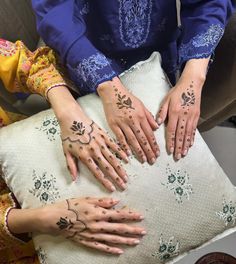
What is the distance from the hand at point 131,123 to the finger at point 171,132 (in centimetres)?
2

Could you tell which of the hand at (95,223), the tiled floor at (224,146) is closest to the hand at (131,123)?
the hand at (95,223)

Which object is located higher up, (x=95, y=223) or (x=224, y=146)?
(x=95, y=223)

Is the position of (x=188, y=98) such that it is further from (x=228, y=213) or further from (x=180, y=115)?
(x=228, y=213)

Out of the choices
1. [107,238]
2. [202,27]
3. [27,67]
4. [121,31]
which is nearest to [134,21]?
[121,31]

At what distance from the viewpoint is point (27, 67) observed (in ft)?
3.04

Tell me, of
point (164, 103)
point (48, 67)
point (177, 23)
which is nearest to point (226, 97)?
point (177, 23)

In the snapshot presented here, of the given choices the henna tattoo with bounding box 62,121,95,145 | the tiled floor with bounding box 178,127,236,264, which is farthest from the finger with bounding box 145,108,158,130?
the tiled floor with bounding box 178,127,236,264

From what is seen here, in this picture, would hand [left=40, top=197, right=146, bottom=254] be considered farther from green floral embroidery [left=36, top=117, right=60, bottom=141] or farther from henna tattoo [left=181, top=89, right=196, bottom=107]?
henna tattoo [left=181, top=89, right=196, bottom=107]

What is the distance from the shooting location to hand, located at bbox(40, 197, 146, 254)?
2.44ft

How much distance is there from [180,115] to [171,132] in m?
0.04

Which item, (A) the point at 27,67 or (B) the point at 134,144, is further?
(A) the point at 27,67

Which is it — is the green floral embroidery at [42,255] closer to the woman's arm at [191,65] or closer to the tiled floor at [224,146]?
the woman's arm at [191,65]

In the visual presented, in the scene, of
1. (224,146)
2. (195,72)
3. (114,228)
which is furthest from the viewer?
(224,146)

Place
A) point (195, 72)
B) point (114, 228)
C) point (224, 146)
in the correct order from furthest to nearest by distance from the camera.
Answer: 1. point (224, 146)
2. point (195, 72)
3. point (114, 228)
